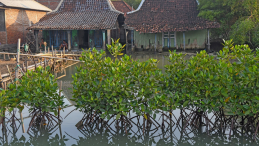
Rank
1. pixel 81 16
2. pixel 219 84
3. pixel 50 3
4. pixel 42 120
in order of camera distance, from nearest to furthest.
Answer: pixel 219 84 → pixel 42 120 → pixel 81 16 → pixel 50 3

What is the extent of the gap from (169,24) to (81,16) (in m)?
7.12

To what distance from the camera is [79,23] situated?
21984 mm

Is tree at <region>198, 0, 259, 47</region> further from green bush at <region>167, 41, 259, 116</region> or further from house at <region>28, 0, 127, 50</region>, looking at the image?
green bush at <region>167, 41, 259, 116</region>

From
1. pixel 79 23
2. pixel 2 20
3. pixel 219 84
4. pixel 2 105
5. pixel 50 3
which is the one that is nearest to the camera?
pixel 219 84

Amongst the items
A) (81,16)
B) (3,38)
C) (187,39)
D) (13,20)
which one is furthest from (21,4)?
(187,39)

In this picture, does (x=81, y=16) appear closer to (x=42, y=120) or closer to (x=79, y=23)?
(x=79, y=23)

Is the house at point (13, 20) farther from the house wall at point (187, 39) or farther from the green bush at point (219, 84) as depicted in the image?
the green bush at point (219, 84)

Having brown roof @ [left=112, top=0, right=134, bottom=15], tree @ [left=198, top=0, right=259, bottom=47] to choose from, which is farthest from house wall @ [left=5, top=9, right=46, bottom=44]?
tree @ [left=198, top=0, right=259, bottom=47]

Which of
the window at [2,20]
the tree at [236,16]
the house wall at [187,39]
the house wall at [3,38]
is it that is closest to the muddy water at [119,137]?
the tree at [236,16]

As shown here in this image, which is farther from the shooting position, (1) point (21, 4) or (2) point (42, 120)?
(1) point (21, 4)

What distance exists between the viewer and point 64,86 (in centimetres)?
1212

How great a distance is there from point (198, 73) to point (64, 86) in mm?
7050

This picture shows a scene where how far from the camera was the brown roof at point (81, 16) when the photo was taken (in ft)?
70.7

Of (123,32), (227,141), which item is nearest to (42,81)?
(227,141)
